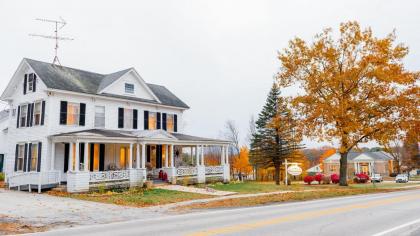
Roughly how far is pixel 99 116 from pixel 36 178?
20.0 ft

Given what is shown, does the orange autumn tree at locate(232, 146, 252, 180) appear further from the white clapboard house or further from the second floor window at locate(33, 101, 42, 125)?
the second floor window at locate(33, 101, 42, 125)

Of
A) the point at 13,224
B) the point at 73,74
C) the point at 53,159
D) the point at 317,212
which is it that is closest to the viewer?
the point at 13,224

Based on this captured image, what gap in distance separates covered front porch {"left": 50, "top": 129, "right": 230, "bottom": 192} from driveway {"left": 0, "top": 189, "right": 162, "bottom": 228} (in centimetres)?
493

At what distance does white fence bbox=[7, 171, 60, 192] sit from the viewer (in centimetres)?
2310

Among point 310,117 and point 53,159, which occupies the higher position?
point 310,117

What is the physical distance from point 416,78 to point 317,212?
21.4 metres

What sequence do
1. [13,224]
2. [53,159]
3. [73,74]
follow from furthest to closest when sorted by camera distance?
1. [73,74]
2. [53,159]
3. [13,224]

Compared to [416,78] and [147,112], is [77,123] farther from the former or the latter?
[416,78]

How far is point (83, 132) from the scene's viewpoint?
23719 millimetres

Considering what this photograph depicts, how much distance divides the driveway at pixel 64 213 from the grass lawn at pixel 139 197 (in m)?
1.52

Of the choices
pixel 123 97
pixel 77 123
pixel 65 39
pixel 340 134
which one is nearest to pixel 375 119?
pixel 340 134

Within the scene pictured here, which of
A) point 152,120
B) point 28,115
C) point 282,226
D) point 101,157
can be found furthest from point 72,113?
point 282,226

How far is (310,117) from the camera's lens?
29.9 metres

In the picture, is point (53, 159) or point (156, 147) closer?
point (53, 159)
